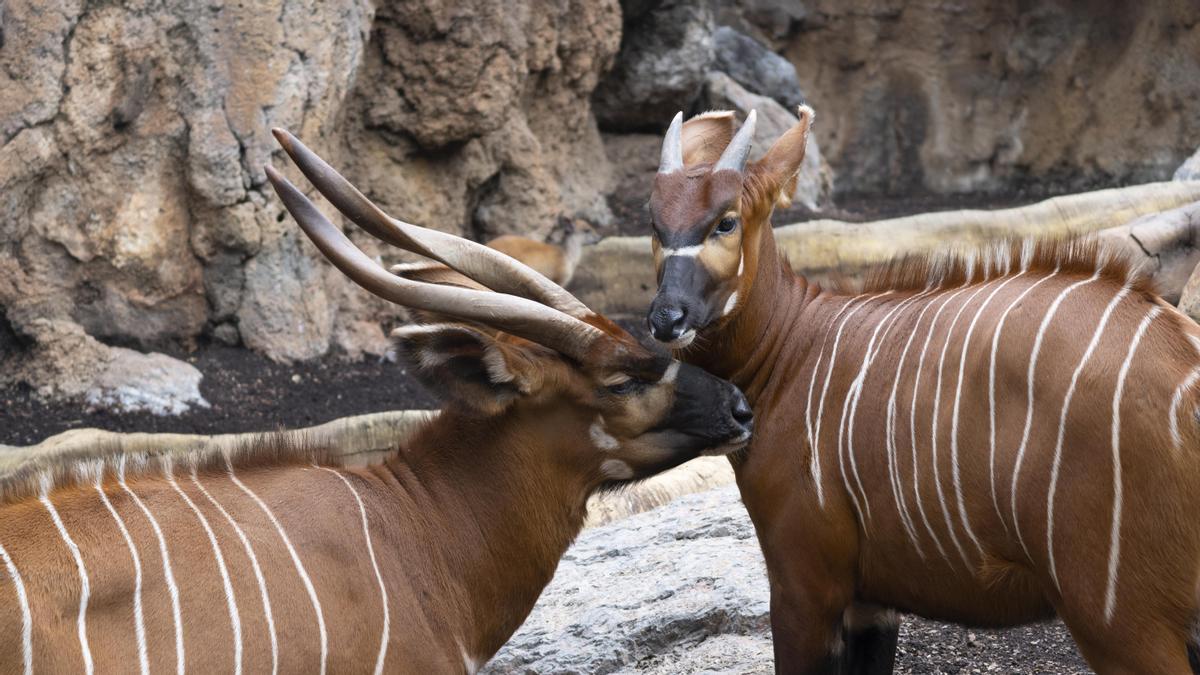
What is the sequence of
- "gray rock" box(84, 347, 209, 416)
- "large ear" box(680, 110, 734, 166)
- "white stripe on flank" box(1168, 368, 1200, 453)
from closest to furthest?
"white stripe on flank" box(1168, 368, 1200, 453) → "large ear" box(680, 110, 734, 166) → "gray rock" box(84, 347, 209, 416)

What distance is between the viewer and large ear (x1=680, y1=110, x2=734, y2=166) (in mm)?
4766

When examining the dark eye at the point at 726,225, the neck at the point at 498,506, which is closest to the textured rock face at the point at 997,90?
the dark eye at the point at 726,225

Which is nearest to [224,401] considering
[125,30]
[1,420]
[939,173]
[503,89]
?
[1,420]

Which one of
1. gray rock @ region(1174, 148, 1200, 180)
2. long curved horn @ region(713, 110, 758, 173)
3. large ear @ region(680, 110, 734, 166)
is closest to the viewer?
long curved horn @ region(713, 110, 758, 173)

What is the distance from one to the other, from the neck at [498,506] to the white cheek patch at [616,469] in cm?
6

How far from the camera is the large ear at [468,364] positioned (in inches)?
139

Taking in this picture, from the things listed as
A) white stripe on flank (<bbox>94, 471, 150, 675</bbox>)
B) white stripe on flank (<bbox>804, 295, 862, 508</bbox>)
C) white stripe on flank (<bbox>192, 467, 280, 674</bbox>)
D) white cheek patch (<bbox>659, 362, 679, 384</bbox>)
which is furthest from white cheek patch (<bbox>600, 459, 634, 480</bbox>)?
white stripe on flank (<bbox>94, 471, 150, 675</bbox>)

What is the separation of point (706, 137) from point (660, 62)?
958 cm

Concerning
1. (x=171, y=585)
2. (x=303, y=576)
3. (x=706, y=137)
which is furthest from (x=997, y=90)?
(x=171, y=585)

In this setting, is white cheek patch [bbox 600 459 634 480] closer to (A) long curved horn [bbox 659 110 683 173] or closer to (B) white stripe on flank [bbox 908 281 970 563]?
A: (B) white stripe on flank [bbox 908 281 970 563]

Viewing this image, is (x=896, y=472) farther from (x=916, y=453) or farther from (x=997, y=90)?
(x=997, y=90)

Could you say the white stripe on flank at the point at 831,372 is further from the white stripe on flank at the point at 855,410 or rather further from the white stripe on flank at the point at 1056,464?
the white stripe on flank at the point at 1056,464

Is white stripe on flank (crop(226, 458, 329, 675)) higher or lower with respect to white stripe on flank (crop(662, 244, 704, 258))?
lower

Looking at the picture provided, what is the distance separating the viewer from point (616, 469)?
3.83 meters
